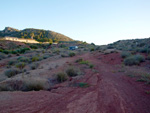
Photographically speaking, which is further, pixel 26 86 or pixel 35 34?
pixel 35 34

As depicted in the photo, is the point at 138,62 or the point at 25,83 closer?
the point at 25,83

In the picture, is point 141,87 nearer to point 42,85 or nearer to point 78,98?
point 78,98

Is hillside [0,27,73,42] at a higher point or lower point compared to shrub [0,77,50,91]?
higher

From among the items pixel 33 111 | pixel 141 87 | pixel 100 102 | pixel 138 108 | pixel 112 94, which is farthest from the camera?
pixel 141 87

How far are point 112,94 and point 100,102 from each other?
1.23 metres

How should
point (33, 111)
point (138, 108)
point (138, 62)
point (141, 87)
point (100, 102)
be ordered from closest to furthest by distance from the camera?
point (33, 111)
point (138, 108)
point (100, 102)
point (141, 87)
point (138, 62)

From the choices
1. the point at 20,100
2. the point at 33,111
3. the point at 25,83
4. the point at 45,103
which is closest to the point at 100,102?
the point at 45,103

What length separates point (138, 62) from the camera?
600 inches

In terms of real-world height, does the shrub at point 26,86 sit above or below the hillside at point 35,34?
below

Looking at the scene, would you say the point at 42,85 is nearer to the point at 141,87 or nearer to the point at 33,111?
the point at 33,111

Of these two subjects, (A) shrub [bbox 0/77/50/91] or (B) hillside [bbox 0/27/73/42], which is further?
(B) hillside [bbox 0/27/73/42]

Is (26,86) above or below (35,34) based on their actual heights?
below

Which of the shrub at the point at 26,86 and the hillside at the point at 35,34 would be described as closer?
the shrub at the point at 26,86

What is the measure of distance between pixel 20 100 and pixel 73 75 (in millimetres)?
6324
